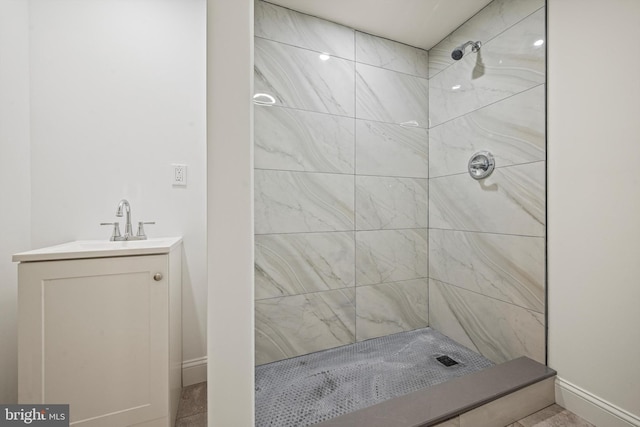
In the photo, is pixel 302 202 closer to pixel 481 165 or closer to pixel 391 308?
pixel 391 308

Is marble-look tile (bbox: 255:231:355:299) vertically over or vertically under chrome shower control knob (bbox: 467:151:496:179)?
under

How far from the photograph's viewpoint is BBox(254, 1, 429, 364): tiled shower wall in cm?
163

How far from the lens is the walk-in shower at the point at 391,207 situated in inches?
56.7

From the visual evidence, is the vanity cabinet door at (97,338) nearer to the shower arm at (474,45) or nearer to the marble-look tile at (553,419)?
the marble-look tile at (553,419)

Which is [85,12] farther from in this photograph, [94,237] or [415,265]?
[415,265]

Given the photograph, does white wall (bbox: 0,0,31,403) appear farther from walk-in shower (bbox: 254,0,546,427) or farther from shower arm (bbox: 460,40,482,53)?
shower arm (bbox: 460,40,482,53)

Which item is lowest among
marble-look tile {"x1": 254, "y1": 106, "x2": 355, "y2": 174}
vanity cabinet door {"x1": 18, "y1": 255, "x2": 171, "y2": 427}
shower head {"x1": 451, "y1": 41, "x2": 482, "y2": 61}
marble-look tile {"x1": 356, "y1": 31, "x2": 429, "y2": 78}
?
vanity cabinet door {"x1": 18, "y1": 255, "x2": 171, "y2": 427}

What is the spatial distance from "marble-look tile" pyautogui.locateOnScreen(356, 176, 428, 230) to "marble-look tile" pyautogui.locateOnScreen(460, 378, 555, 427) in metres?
1.12

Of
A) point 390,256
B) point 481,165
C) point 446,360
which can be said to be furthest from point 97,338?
point 481,165

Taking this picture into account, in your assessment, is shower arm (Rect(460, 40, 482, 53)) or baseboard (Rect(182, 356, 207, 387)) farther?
shower arm (Rect(460, 40, 482, 53))

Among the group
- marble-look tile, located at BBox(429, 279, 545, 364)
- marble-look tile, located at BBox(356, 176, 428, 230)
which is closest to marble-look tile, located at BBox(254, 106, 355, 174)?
marble-look tile, located at BBox(356, 176, 428, 230)

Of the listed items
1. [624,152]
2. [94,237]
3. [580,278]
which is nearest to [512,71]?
[624,152]

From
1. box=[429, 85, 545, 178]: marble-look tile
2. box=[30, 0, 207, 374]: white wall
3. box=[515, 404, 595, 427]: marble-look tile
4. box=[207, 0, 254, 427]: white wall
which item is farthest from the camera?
box=[429, 85, 545, 178]: marble-look tile

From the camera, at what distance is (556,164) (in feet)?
4.32
